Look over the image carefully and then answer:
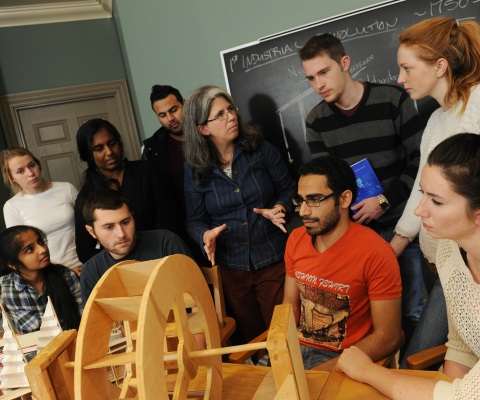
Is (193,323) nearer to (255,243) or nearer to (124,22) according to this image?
(255,243)

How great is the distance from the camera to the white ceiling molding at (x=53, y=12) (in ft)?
14.7

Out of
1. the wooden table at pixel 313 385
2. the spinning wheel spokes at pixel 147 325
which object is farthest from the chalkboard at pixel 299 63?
the spinning wheel spokes at pixel 147 325

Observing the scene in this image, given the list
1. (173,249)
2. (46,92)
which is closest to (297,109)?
(173,249)

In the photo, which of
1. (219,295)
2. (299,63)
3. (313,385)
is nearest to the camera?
(313,385)

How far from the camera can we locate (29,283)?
2.34 m

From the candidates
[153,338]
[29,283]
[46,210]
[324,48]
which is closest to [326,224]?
[324,48]

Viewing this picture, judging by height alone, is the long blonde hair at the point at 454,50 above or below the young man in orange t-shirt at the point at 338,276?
above

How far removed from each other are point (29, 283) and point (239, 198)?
1.19m

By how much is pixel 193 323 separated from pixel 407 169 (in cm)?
122

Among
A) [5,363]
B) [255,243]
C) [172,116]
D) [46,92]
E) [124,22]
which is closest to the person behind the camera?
[5,363]

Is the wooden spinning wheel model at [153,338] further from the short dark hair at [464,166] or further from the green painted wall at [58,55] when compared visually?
the green painted wall at [58,55]

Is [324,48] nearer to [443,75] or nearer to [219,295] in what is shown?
[443,75]

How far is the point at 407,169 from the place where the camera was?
195cm

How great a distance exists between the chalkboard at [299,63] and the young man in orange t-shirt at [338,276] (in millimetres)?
898
